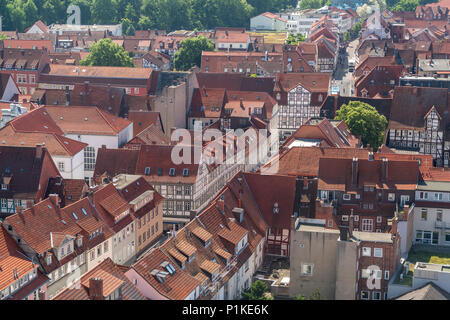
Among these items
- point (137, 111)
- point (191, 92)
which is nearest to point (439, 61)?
point (191, 92)

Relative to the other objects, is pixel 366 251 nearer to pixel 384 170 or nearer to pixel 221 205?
pixel 221 205

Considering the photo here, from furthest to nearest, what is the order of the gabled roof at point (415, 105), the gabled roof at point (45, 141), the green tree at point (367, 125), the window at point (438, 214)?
1. the gabled roof at point (415, 105)
2. the green tree at point (367, 125)
3. the gabled roof at point (45, 141)
4. the window at point (438, 214)

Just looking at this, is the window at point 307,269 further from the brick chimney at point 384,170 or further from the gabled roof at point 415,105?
the gabled roof at point 415,105

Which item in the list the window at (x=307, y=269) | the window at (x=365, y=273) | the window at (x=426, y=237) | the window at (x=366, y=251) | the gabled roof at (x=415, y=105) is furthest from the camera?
the gabled roof at (x=415, y=105)

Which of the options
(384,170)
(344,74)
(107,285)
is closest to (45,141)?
(384,170)

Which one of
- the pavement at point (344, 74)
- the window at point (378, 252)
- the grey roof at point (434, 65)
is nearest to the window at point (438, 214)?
the window at point (378, 252)

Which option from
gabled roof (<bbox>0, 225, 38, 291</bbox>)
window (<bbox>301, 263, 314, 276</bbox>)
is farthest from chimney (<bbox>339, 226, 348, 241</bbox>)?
gabled roof (<bbox>0, 225, 38, 291</bbox>)
